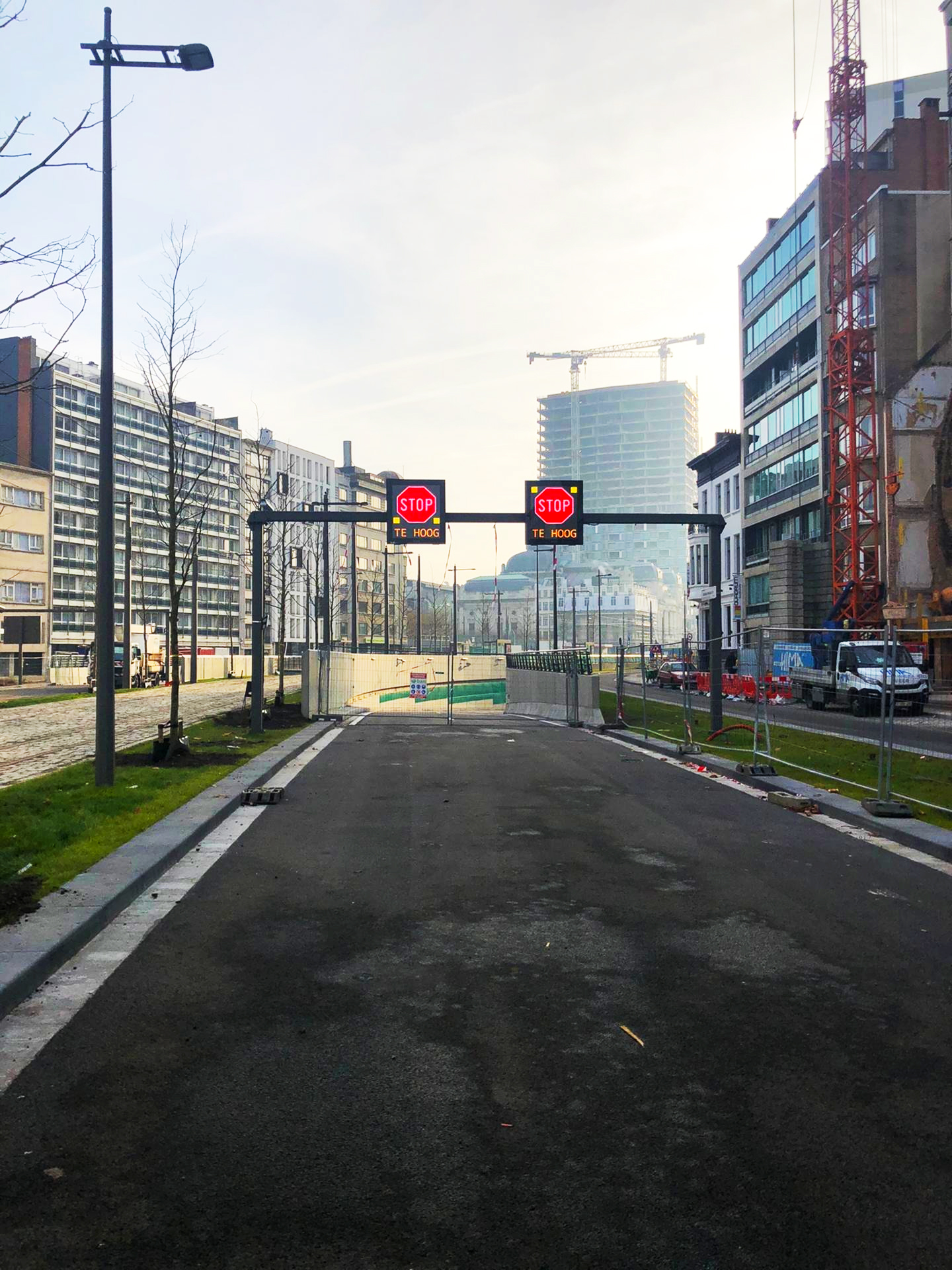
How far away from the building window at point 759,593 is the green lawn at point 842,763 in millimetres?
43429

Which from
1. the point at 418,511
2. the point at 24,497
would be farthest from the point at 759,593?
the point at 24,497

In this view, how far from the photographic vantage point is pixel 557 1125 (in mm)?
3867

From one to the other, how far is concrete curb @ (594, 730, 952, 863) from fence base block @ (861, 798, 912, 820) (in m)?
0.08

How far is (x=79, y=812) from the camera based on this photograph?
10680 mm

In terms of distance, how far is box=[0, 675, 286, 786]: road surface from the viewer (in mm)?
17031

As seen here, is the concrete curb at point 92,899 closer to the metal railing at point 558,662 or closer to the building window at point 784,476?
the metal railing at point 558,662

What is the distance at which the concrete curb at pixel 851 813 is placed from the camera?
373 inches

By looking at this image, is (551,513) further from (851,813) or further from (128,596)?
(128,596)

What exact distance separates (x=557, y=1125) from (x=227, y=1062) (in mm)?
1474

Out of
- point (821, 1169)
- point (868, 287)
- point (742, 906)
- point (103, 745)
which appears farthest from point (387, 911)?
point (868, 287)

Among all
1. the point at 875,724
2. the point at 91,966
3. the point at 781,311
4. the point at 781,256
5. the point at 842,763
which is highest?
the point at 781,256

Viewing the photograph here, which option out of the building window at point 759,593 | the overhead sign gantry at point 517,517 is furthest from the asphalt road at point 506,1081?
the building window at point 759,593

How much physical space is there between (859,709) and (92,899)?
9.69 meters

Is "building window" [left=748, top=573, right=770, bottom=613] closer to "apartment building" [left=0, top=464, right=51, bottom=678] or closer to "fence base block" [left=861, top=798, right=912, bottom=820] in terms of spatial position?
"apartment building" [left=0, top=464, right=51, bottom=678]
